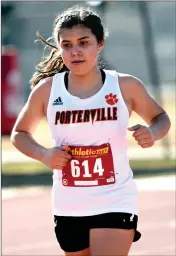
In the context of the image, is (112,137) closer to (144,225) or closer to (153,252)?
(153,252)

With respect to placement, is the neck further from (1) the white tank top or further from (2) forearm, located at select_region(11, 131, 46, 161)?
(2) forearm, located at select_region(11, 131, 46, 161)

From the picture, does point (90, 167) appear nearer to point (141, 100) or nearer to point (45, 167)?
point (141, 100)

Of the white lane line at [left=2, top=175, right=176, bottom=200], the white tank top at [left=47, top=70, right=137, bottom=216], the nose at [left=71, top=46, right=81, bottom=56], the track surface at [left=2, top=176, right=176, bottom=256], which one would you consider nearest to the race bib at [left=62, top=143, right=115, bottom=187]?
the white tank top at [left=47, top=70, right=137, bottom=216]

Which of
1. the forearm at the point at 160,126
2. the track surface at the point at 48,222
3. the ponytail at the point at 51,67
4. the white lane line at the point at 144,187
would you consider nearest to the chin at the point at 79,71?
the ponytail at the point at 51,67

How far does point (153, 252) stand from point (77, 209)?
12.0ft

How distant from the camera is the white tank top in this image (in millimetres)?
5414

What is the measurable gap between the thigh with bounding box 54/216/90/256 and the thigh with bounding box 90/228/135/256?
0.09 meters

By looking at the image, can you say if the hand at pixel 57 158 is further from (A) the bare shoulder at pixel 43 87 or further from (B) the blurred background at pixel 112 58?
(B) the blurred background at pixel 112 58

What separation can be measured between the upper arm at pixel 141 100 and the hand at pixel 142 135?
31cm

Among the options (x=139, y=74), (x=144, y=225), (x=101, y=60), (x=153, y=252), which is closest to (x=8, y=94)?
(x=144, y=225)

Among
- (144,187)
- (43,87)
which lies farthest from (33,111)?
(144,187)

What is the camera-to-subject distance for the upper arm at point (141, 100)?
219 inches

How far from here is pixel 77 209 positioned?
5.44 metres

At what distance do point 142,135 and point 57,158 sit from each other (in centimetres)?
50
